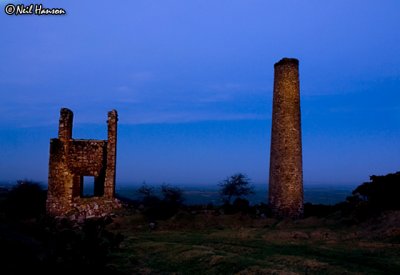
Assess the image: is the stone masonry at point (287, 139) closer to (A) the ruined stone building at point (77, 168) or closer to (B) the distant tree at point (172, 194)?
(B) the distant tree at point (172, 194)

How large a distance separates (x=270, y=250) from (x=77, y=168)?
13.7m

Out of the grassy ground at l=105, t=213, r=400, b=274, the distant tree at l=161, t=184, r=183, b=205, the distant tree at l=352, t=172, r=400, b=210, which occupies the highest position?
the distant tree at l=352, t=172, r=400, b=210

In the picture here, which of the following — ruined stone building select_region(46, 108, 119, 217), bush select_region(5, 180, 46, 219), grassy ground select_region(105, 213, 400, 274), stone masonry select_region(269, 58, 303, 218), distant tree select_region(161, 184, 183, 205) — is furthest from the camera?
distant tree select_region(161, 184, 183, 205)

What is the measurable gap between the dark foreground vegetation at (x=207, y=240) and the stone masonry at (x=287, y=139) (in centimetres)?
124

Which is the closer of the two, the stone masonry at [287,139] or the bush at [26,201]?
the stone masonry at [287,139]

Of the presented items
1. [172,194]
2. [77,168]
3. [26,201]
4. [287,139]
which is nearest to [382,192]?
[287,139]

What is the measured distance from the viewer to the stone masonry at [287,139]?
20875 mm

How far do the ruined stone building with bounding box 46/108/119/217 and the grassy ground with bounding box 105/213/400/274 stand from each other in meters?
3.28

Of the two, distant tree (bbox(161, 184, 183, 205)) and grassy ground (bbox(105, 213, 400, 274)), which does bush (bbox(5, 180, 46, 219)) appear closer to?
grassy ground (bbox(105, 213, 400, 274))

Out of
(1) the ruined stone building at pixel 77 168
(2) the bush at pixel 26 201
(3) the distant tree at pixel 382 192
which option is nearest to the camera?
(3) the distant tree at pixel 382 192

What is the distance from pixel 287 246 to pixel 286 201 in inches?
326

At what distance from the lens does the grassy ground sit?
9477mm

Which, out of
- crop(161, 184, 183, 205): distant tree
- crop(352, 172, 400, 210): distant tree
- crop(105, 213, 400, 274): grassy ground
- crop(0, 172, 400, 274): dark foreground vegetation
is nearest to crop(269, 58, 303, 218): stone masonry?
crop(0, 172, 400, 274): dark foreground vegetation

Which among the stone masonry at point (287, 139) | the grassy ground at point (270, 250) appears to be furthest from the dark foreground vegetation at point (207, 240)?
the stone masonry at point (287, 139)
